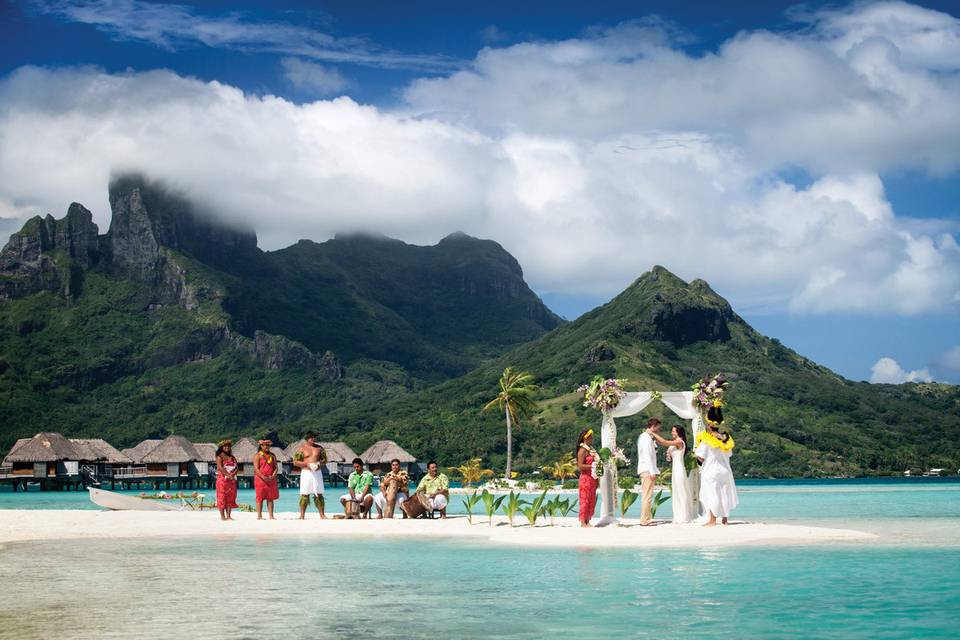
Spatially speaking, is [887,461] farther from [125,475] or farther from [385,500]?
[385,500]

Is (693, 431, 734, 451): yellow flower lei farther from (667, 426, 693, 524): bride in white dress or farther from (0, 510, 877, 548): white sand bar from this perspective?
(0, 510, 877, 548): white sand bar

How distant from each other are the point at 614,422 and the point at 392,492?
7332mm

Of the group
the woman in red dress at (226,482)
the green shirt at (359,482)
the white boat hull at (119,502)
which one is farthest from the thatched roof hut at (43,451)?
the green shirt at (359,482)

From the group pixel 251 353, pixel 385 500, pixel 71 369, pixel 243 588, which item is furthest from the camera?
pixel 251 353

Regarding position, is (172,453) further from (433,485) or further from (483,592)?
(483,592)

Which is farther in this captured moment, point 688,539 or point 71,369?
point 71,369

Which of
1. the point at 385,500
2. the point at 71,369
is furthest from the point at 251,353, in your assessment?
the point at 385,500

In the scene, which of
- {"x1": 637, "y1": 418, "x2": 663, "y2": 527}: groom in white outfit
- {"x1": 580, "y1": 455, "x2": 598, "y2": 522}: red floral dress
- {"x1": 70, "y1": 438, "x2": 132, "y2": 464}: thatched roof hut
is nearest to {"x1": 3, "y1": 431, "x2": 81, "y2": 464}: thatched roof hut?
{"x1": 70, "y1": 438, "x2": 132, "y2": 464}: thatched roof hut

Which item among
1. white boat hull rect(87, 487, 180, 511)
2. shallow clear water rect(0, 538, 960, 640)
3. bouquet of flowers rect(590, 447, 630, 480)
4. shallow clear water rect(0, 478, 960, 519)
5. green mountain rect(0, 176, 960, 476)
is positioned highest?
green mountain rect(0, 176, 960, 476)

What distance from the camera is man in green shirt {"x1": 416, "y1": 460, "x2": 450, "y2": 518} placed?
2681 cm

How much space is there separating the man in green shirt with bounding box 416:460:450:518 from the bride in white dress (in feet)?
23.7

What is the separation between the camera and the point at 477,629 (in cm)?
1024

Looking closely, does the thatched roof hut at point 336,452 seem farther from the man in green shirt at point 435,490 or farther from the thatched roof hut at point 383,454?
the man in green shirt at point 435,490

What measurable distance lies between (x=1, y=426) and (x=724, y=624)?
5775 inches
